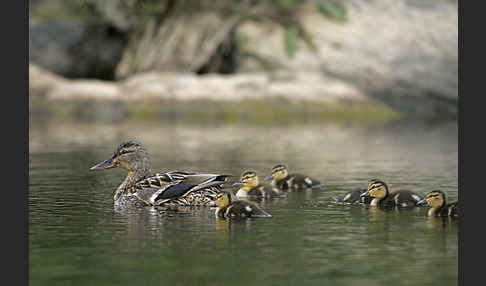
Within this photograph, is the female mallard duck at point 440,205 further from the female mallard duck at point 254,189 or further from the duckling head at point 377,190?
the female mallard duck at point 254,189

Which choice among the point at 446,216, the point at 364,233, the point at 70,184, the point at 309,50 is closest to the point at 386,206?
the point at 446,216

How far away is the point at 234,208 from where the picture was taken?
28.6 feet

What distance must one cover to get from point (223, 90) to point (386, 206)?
1505 centimetres

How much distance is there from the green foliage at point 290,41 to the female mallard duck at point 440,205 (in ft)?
53.9

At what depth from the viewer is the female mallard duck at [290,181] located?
11094 millimetres

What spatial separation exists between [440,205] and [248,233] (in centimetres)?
195

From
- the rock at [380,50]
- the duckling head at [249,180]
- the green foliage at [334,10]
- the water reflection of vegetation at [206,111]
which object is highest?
the green foliage at [334,10]

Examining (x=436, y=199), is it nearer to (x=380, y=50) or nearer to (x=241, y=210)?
(x=241, y=210)

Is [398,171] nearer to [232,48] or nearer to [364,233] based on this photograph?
[364,233]

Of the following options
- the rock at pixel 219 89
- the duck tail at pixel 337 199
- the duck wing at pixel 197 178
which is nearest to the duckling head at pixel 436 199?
the duck tail at pixel 337 199

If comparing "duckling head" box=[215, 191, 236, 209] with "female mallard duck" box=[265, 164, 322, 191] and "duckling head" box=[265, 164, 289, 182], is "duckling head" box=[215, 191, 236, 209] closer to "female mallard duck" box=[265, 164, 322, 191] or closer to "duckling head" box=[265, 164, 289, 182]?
"female mallard duck" box=[265, 164, 322, 191]

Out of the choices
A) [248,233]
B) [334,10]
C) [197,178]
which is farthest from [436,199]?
[334,10]

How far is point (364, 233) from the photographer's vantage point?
26.1 feet

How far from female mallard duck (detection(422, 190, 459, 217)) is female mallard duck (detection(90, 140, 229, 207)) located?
199cm
